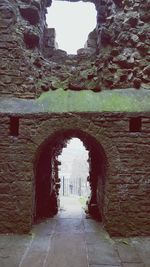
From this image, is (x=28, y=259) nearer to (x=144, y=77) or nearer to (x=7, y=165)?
(x=7, y=165)

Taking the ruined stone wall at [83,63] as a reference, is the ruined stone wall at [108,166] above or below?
below

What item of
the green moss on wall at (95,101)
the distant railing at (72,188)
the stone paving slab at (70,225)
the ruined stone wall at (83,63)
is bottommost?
the stone paving slab at (70,225)

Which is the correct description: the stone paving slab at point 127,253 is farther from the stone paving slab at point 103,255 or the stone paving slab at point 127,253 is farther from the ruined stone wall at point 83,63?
the ruined stone wall at point 83,63

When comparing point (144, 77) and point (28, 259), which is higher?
point (144, 77)

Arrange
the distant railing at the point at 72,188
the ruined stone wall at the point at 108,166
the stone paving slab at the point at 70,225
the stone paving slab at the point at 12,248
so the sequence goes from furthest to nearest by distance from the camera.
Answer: the distant railing at the point at 72,188 → the stone paving slab at the point at 70,225 → the ruined stone wall at the point at 108,166 → the stone paving slab at the point at 12,248

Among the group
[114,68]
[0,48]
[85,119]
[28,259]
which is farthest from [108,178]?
[0,48]

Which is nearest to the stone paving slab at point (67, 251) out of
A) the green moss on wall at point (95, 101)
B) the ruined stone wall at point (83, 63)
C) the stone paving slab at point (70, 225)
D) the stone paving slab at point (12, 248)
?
the stone paving slab at point (70, 225)

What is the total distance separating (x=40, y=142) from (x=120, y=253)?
2.22 metres

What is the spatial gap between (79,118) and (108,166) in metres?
0.99

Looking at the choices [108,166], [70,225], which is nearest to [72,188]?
[70,225]

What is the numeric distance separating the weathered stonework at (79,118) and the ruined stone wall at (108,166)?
17 mm

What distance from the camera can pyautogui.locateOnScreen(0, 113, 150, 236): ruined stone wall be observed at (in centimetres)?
514

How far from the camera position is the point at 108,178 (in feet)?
17.1

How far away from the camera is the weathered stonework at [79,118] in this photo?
5172 millimetres
